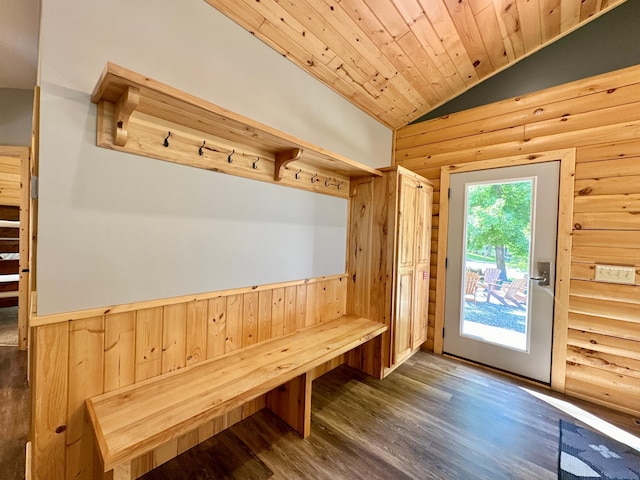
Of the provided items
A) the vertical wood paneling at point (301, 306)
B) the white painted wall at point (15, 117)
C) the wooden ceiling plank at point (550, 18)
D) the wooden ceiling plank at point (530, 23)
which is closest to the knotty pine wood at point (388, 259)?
the vertical wood paneling at point (301, 306)

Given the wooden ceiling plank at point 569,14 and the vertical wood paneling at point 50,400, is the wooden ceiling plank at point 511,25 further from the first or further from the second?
the vertical wood paneling at point 50,400

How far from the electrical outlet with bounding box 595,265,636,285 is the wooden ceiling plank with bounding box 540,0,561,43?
2061 millimetres

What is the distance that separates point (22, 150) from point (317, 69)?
3208 mm

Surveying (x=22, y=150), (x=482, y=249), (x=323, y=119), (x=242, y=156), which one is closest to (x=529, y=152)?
(x=482, y=249)

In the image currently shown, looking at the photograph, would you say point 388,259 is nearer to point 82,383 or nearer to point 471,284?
point 471,284

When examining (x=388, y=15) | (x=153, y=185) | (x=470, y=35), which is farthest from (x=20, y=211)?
(x=470, y=35)

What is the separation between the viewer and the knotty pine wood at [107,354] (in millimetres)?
1153

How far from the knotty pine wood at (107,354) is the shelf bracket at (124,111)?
31.5 inches

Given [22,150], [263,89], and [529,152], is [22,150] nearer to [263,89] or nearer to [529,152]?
[263,89]

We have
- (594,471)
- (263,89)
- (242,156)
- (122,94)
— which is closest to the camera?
(122,94)

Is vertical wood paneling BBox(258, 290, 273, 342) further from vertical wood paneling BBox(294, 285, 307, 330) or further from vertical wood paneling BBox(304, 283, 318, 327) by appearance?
vertical wood paneling BBox(304, 283, 318, 327)

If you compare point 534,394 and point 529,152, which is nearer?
point 534,394

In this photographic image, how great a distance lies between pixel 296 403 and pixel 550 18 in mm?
3608

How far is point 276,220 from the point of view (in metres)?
2.03
